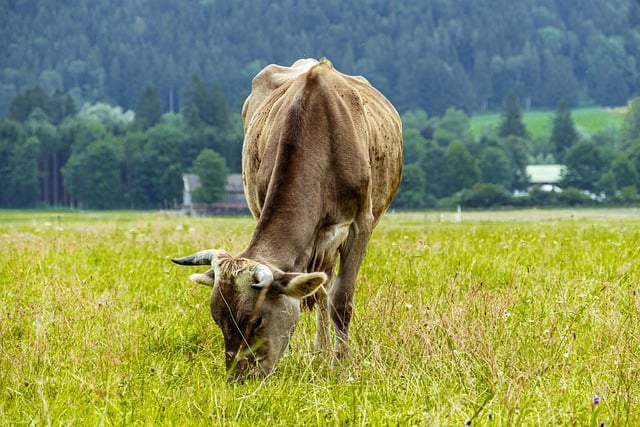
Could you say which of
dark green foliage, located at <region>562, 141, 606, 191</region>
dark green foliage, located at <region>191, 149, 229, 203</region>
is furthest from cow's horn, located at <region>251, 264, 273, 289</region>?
dark green foliage, located at <region>562, 141, 606, 191</region>

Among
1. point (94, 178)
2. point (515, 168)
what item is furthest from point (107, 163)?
point (515, 168)

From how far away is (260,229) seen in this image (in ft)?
21.3

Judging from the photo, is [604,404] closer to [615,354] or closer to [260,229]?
[615,354]

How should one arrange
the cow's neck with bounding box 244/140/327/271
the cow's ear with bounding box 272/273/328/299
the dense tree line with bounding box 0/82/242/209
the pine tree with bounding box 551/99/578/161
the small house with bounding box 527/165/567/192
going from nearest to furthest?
the cow's ear with bounding box 272/273/328/299 < the cow's neck with bounding box 244/140/327/271 < the dense tree line with bounding box 0/82/242/209 < the small house with bounding box 527/165/567/192 < the pine tree with bounding box 551/99/578/161

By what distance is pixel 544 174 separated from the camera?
162250 mm

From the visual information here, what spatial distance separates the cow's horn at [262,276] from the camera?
5.86 meters

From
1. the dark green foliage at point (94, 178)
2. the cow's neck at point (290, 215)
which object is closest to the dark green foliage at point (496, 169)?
the dark green foliage at point (94, 178)

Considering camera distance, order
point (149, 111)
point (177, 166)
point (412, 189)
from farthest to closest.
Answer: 1. point (149, 111)
2. point (177, 166)
3. point (412, 189)

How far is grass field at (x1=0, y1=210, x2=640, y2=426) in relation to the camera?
16.1ft

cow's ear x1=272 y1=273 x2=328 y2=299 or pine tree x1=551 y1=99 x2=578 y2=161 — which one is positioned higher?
pine tree x1=551 y1=99 x2=578 y2=161

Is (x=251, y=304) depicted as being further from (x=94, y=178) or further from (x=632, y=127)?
(x=632, y=127)

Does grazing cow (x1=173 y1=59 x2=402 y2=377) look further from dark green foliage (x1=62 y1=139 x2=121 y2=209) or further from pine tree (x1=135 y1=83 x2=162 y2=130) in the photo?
pine tree (x1=135 y1=83 x2=162 y2=130)

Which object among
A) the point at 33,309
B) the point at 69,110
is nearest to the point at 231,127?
the point at 69,110

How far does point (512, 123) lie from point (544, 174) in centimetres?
2900
